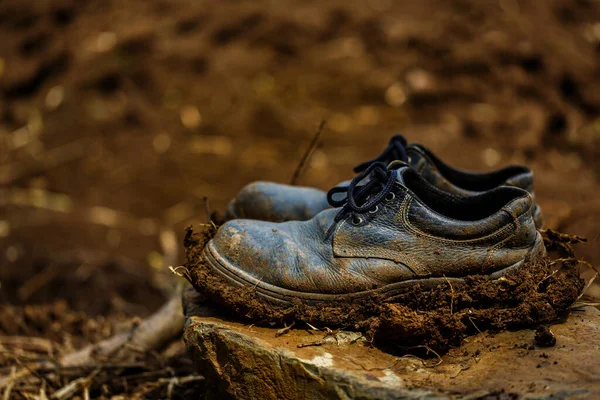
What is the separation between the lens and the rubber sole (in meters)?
2.20

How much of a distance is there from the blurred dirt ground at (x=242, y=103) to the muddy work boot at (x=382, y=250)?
2653 mm

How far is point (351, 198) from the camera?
88.9 inches

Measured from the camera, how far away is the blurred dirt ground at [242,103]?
17.7ft

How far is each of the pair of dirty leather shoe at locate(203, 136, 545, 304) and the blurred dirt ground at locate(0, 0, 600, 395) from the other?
2.63 metres

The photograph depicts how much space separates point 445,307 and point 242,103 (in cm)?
439

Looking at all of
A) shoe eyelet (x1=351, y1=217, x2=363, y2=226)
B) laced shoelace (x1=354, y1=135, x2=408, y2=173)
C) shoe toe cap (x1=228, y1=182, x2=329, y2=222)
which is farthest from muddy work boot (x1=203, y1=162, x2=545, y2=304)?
shoe toe cap (x1=228, y1=182, x2=329, y2=222)

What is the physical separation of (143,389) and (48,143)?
3.71 m

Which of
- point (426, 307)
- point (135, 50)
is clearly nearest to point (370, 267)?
point (426, 307)

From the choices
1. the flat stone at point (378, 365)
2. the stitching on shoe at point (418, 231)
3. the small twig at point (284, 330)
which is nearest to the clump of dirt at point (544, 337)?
the flat stone at point (378, 365)

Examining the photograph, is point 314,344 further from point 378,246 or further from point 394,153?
point 394,153

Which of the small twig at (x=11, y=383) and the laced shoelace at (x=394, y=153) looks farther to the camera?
the small twig at (x=11, y=383)

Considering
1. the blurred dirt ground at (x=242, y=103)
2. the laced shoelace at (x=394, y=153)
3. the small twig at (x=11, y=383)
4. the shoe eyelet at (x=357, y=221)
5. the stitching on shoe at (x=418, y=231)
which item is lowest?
the small twig at (x=11, y=383)

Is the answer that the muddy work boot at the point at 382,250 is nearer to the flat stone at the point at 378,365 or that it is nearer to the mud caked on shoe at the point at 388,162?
the flat stone at the point at 378,365

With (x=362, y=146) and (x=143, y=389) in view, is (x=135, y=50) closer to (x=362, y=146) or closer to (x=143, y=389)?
(x=362, y=146)
